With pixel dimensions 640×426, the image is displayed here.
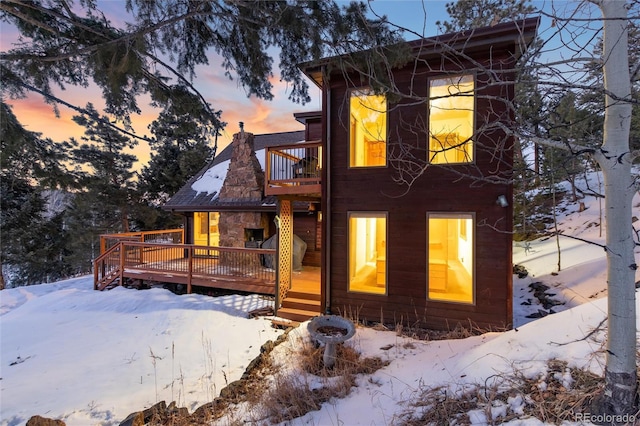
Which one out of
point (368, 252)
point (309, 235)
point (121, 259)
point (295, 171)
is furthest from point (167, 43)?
point (121, 259)

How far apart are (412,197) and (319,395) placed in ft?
12.7

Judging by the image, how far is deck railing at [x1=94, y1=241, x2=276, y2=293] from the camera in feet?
26.6

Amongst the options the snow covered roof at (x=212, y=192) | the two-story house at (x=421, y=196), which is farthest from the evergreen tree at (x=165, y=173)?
the two-story house at (x=421, y=196)

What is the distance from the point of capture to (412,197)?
18.6 feet

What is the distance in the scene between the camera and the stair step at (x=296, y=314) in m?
6.61

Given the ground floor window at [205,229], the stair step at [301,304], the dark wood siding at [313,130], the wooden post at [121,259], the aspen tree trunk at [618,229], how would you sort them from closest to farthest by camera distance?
the aspen tree trunk at [618,229]
the stair step at [301,304]
the wooden post at [121,259]
the dark wood siding at [313,130]
the ground floor window at [205,229]

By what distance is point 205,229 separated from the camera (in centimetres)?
1238

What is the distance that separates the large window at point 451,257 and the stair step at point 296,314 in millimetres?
2752

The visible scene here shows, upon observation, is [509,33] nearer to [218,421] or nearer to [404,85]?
[404,85]

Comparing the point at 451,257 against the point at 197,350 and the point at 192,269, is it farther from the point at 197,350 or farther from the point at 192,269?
the point at 192,269

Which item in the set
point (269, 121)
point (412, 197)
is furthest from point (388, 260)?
point (269, 121)

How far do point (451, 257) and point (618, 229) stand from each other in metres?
4.00

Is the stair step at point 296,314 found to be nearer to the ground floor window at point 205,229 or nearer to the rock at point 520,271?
the ground floor window at point 205,229

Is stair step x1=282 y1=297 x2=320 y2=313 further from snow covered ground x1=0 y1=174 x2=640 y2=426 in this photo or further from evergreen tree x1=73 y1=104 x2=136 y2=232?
evergreen tree x1=73 y1=104 x2=136 y2=232
